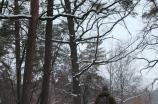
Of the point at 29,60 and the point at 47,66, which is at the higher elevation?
the point at 29,60

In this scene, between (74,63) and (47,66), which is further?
(74,63)

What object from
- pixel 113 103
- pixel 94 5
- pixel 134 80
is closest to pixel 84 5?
pixel 94 5

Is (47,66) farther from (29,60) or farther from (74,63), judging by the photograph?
(74,63)

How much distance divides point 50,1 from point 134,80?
26435 mm

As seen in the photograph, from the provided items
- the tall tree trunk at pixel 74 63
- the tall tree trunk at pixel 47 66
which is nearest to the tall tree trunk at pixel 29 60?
the tall tree trunk at pixel 47 66

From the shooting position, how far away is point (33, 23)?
24.7ft

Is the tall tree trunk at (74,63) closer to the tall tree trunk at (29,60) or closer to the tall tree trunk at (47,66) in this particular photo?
the tall tree trunk at (47,66)

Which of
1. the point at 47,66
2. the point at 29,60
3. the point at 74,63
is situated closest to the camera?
the point at 29,60

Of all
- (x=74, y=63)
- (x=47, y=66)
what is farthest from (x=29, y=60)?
(x=74, y=63)

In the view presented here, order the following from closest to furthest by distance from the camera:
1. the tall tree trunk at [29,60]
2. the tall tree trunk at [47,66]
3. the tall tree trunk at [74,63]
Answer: the tall tree trunk at [29,60] < the tall tree trunk at [47,66] < the tall tree trunk at [74,63]

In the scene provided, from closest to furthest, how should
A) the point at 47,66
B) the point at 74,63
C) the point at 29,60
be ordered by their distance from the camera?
the point at 29,60, the point at 47,66, the point at 74,63

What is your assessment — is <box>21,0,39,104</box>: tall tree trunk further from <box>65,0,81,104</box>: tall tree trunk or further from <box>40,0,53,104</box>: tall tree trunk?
<box>65,0,81,104</box>: tall tree trunk

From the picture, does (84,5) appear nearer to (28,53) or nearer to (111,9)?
(111,9)

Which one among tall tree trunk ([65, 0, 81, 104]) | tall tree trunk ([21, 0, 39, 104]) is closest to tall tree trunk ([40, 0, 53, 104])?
tall tree trunk ([21, 0, 39, 104])
